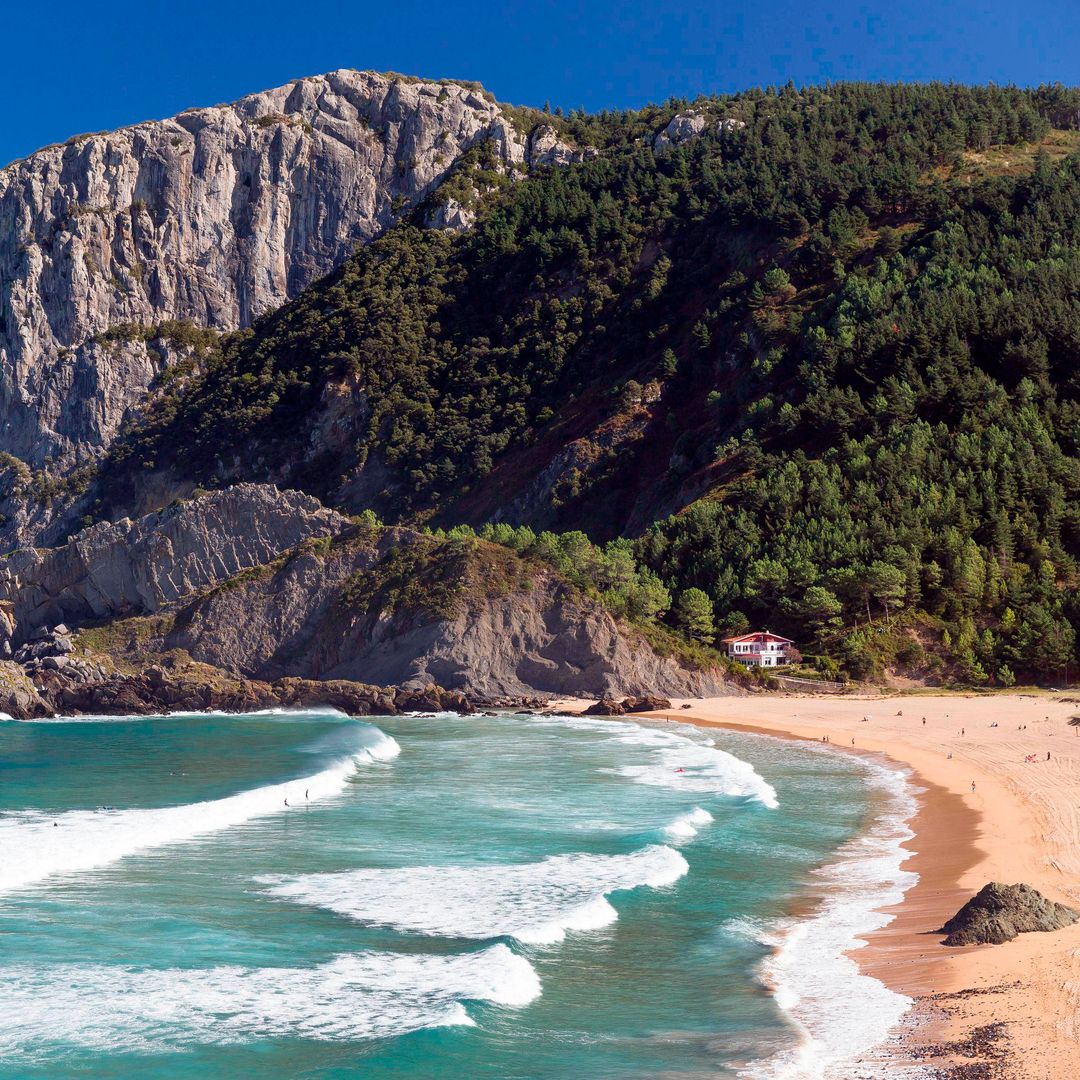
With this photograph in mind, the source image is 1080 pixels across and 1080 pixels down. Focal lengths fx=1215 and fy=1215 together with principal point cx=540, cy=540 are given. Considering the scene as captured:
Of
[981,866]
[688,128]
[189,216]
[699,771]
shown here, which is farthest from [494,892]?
[189,216]

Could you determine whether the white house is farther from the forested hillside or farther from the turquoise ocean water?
the turquoise ocean water

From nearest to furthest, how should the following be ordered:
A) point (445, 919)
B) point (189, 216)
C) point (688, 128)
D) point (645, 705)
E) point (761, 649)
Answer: point (445, 919) → point (645, 705) → point (761, 649) → point (688, 128) → point (189, 216)

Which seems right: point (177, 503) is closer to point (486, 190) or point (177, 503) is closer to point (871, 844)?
point (871, 844)

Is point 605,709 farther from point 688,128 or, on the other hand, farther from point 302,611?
point 688,128

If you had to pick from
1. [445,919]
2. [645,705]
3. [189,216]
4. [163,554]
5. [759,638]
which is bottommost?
[445,919]

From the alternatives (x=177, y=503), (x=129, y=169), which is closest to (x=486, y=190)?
(x=129, y=169)

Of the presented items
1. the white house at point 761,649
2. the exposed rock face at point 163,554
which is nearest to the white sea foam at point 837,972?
the white house at point 761,649

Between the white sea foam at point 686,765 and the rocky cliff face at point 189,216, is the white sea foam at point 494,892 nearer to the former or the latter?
the white sea foam at point 686,765

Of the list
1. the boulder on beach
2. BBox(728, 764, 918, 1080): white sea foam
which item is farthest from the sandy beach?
the boulder on beach
